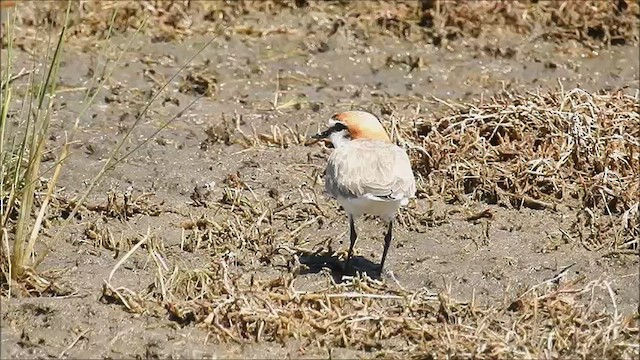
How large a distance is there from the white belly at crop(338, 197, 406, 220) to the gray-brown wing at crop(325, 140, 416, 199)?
31mm

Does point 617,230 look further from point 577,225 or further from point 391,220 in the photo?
point 391,220

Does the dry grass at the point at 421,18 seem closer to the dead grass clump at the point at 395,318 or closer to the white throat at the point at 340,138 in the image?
the white throat at the point at 340,138

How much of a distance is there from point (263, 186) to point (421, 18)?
293 centimetres

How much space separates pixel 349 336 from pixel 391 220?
1021 mm

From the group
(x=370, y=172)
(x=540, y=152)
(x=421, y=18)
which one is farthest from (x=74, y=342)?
(x=421, y=18)

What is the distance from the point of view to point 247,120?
836 cm

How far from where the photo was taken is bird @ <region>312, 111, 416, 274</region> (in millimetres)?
6121

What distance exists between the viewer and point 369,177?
6172 mm

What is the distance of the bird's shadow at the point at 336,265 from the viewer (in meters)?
6.39

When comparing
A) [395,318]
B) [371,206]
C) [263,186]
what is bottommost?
[263,186]

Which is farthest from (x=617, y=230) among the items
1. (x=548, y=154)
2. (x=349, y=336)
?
(x=349, y=336)

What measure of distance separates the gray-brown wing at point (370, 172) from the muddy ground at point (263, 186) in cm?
46

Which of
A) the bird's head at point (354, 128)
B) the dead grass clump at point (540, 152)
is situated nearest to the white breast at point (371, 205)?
the bird's head at point (354, 128)

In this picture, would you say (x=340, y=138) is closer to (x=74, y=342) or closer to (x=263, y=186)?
(x=263, y=186)
